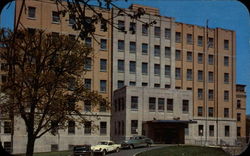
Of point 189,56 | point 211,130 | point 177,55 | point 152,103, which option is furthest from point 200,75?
point 152,103

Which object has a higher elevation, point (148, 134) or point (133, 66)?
point (133, 66)

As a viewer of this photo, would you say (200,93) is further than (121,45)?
Yes

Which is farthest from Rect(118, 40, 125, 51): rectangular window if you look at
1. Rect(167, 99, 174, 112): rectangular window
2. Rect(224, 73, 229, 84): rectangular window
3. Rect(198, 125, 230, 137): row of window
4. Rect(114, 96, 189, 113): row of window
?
Rect(224, 73, 229, 84): rectangular window

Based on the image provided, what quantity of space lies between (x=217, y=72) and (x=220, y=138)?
9.76m

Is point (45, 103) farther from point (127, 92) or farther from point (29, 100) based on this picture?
point (127, 92)

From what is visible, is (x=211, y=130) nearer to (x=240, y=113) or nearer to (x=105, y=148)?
(x=240, y=113)

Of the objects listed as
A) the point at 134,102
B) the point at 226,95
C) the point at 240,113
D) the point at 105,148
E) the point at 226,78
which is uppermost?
the point at 226,78

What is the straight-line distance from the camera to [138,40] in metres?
54.3

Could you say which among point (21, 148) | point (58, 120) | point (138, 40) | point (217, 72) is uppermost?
point (138, 40)

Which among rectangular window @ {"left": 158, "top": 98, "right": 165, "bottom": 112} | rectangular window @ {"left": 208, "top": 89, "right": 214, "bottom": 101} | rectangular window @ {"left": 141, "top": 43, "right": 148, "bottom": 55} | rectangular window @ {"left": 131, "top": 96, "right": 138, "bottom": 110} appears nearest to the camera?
rectangular window @ {"left": 131, "top": 96, "right": 138, "bottom": 110}

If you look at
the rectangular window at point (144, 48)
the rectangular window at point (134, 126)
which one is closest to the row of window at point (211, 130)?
the rectangular window at point (134, 126)

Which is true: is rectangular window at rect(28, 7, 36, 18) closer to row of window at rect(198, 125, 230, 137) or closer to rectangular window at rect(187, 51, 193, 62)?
rectangular window at rect(187, 51, 193, 62)

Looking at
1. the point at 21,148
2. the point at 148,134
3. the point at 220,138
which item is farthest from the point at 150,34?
the point at 21,148

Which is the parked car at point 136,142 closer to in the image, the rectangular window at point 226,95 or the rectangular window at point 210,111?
the rectangular window at point 210,111
